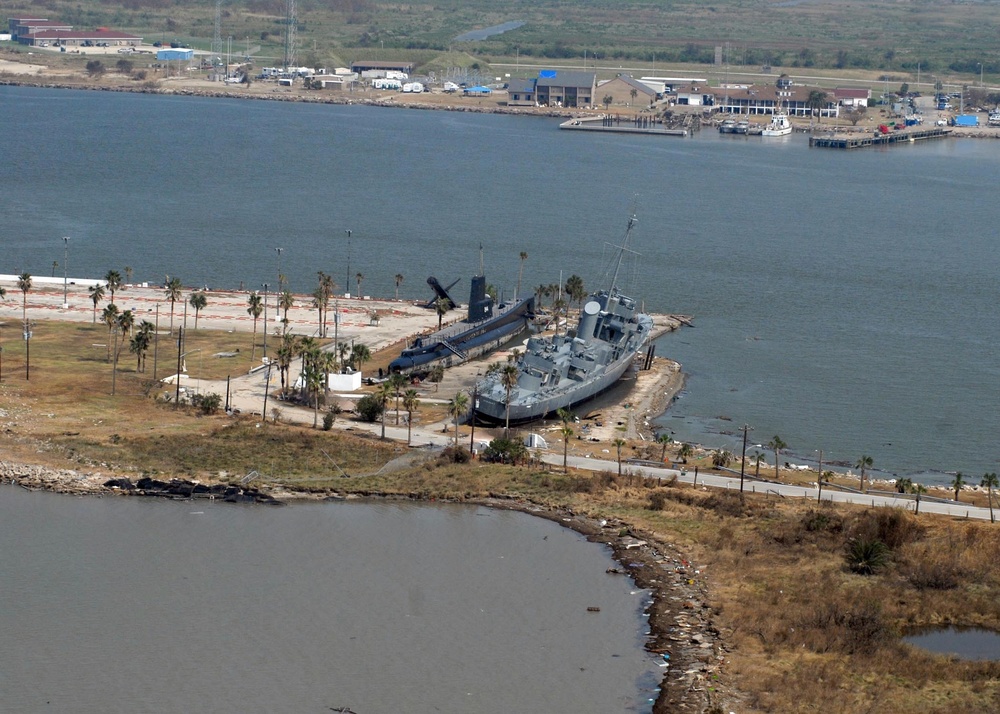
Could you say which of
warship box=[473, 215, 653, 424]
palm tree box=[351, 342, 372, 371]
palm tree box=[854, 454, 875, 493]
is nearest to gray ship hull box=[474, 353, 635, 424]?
warship box=[473, 215, 653, 424]

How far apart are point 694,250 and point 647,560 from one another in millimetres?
84985

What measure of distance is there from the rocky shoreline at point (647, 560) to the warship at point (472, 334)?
79.4 feet

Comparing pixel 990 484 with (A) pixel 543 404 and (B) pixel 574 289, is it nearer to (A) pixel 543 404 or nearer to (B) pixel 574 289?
(A) pixel 543 404

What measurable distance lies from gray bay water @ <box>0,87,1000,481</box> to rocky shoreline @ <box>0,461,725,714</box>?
65.8 feet

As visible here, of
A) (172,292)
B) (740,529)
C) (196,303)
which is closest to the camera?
(740,529)

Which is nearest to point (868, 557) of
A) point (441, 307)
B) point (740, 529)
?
point (740, 529)

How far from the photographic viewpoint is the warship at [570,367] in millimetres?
80875

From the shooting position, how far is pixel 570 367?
8694 centimetres

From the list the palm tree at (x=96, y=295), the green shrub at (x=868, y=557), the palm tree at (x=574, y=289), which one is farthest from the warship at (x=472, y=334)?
the green shrub at (x=868, y=557)

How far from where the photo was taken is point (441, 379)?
89.0 meters

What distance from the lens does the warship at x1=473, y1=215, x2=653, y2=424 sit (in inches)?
3184

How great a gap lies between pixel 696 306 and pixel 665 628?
65.6 m

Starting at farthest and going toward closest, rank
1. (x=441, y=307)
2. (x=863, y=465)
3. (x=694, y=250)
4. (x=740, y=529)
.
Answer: (x=694, y=250)
(x=441, y=307)
(x=863, y=465)
(x=740, y=529)

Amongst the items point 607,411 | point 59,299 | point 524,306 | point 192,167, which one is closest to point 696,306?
point 524,306
